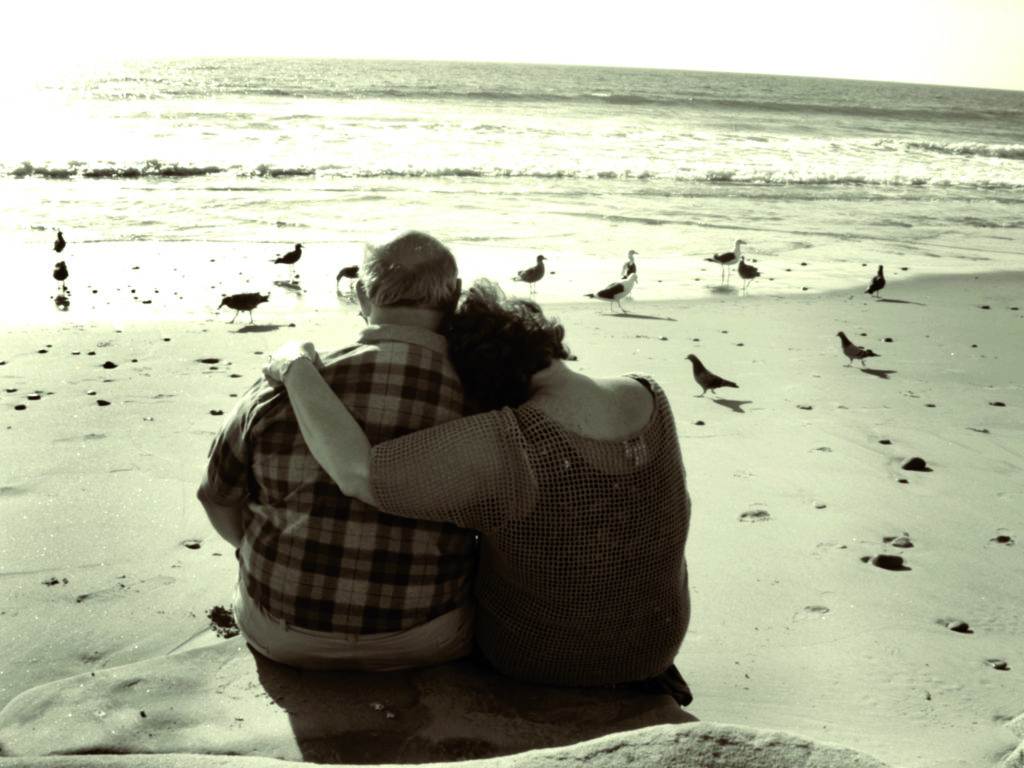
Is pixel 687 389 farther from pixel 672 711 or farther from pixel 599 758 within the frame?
pixel 599 758

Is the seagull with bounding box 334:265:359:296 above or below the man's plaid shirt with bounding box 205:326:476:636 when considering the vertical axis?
below

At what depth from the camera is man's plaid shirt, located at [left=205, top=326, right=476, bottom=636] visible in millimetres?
2816

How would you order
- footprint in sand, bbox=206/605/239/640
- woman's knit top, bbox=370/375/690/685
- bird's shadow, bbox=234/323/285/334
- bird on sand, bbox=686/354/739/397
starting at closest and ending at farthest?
woman's knit top, bbox=370/375/690/685
footprint in sand, bbox=206/605/239/640
bird on sand, bbox=686/354/739/397
bird's shadow, bbox=234/323/285/334

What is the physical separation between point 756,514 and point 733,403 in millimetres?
1945

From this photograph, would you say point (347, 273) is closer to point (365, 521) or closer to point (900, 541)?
point (900, 541)

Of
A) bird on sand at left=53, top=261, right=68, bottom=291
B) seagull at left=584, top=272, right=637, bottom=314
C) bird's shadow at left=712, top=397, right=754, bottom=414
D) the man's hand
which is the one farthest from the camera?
bird on sand at left=53, top=261, right=68, bottom=291

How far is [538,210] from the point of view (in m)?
16.2

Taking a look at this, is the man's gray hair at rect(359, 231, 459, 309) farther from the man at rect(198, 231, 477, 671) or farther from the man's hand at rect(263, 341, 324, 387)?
the man's hand at rect(263, 341, 324, 387)

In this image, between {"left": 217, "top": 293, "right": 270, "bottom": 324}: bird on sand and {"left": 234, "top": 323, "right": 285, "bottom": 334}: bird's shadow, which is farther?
{"left": 217, "top": 293, "right": 270, "bottom": 324}: bird on sand

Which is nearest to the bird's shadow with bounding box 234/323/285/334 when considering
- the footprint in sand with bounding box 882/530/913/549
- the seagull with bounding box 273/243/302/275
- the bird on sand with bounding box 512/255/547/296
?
the seagull with bounding box 273/243/302/275

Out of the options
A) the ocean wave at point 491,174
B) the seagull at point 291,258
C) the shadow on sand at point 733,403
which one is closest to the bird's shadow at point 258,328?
the seagull at point 291,258

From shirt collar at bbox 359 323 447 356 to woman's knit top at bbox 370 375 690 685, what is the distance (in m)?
0.31

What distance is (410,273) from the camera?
290cm

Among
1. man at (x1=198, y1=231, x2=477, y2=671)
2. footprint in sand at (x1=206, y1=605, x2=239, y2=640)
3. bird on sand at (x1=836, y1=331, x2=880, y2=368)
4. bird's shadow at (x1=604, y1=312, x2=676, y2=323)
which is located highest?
man at (x1=198, y1=231, x2=477, y2=671)
